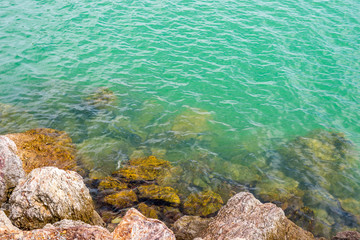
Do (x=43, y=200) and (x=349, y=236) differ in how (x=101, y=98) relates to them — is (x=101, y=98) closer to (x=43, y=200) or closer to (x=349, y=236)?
(x=43, y=200)

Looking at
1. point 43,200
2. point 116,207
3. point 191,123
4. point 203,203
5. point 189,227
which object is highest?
point 43,200

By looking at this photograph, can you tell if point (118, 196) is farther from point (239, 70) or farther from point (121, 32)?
point (121, 32)

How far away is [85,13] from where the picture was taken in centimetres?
2566

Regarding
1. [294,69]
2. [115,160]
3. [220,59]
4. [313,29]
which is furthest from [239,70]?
[115,160]

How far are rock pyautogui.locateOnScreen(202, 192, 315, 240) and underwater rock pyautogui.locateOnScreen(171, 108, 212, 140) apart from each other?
6.14 m

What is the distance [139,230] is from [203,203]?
5.06m

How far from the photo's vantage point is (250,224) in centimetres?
839

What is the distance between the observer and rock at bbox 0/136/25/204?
9.21 metres

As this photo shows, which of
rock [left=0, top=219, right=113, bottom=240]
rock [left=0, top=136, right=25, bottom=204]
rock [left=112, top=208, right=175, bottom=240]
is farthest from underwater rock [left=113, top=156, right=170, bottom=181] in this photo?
rock [left=0, top=219, right=113, bottom=240]

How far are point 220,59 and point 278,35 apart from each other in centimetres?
604

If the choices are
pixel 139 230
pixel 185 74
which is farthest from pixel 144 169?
pixel 185 74

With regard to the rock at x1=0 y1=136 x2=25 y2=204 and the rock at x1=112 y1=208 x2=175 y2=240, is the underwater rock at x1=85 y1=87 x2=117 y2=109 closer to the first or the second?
the rock at x1=0 y1=136 x2=25 y2=204

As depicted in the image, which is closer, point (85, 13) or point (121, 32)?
point (121, 32)

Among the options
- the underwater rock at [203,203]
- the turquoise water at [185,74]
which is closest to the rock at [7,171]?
the turquoise water at [185,74]
